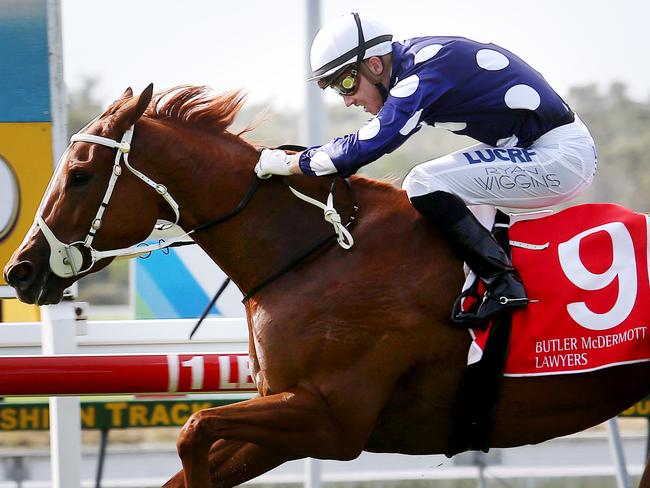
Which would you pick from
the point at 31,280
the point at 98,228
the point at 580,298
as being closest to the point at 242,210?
the point at 98,228

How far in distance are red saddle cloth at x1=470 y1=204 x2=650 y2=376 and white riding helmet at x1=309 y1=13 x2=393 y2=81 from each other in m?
0.78

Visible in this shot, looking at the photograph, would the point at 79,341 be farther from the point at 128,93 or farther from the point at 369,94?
the point at 369,94

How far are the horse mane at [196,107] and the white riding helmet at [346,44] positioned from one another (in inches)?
13.5

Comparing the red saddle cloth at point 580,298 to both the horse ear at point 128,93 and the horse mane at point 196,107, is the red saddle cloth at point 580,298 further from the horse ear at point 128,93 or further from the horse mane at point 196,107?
the horse ear at point 128,93

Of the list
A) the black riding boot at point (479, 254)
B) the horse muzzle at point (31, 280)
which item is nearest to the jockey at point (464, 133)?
the black riding boot at point (479, 254)

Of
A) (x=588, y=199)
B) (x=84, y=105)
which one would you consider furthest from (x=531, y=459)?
(x=84, y=105)

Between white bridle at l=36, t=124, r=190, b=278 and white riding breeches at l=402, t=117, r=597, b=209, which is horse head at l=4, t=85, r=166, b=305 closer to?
white bridle at l=36, t=124, r=190, b=278

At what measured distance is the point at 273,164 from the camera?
375cm

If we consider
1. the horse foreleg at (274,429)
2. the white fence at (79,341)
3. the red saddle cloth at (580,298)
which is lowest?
the white fence at (79,341)

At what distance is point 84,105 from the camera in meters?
40.8

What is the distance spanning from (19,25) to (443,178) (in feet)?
8.03

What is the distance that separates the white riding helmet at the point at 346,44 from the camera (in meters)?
3.77

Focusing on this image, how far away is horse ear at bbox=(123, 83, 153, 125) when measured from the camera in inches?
144

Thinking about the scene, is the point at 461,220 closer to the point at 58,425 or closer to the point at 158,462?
the point at 58,425
